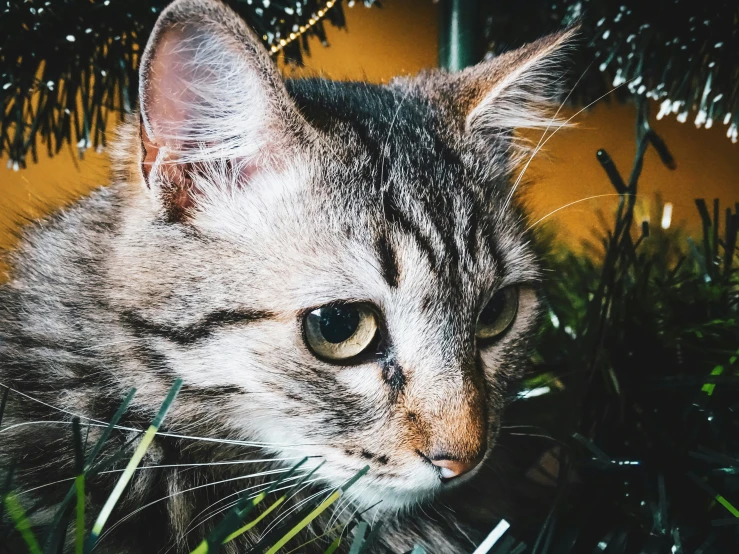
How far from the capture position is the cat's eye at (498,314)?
51 centimetres

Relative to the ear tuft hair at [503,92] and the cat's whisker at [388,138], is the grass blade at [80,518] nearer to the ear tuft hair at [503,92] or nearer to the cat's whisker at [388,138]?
the cat's whisker at [388,138]

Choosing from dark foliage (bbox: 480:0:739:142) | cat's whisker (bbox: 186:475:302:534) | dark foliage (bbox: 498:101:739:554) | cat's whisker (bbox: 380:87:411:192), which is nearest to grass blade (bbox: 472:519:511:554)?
dark foliage (bbox: 498:101:739:554)

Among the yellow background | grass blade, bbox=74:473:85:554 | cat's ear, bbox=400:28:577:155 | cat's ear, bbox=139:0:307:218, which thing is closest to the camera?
grass blade, bbox=74:473:85:554

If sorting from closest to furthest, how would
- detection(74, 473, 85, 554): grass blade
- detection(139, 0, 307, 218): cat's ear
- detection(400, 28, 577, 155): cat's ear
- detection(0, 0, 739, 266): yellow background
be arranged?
detection(74, 473, 85, 554): grass blade, detection(139, 0, 307, 218): cat's ear, detection(400, 28, 577, 155): cat's ear, detection(0, 0, 739, 266): yellow background

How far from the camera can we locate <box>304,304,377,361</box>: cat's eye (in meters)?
0.39

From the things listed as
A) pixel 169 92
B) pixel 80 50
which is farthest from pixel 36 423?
pixel 80 50

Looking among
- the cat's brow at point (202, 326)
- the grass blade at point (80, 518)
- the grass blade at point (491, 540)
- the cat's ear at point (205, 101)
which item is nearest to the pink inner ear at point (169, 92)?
the cat's ear at point (205, 101)

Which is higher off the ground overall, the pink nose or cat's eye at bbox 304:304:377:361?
cat's eye at bbox 304:304:377:361

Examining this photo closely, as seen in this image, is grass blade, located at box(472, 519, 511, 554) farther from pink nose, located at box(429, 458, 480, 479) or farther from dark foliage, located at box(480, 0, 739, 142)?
dark foliage, located at box(480, 0, 739, 142)

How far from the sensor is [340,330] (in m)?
0.39

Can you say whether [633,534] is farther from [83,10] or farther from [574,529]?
[83,10]

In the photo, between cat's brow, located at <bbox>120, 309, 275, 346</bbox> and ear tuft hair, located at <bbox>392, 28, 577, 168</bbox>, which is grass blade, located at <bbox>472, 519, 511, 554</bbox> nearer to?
cat's brow, located at <bbox>120, 309, 275, 346</bbox>

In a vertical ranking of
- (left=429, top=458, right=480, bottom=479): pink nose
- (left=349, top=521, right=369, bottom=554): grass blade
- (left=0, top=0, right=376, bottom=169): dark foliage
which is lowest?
(left=429, top=458, right=480, bottom=479): pink nose

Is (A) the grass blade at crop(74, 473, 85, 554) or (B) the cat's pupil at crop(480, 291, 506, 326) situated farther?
(B) the cat's pupil at crop(480, 291, 506, 326)
